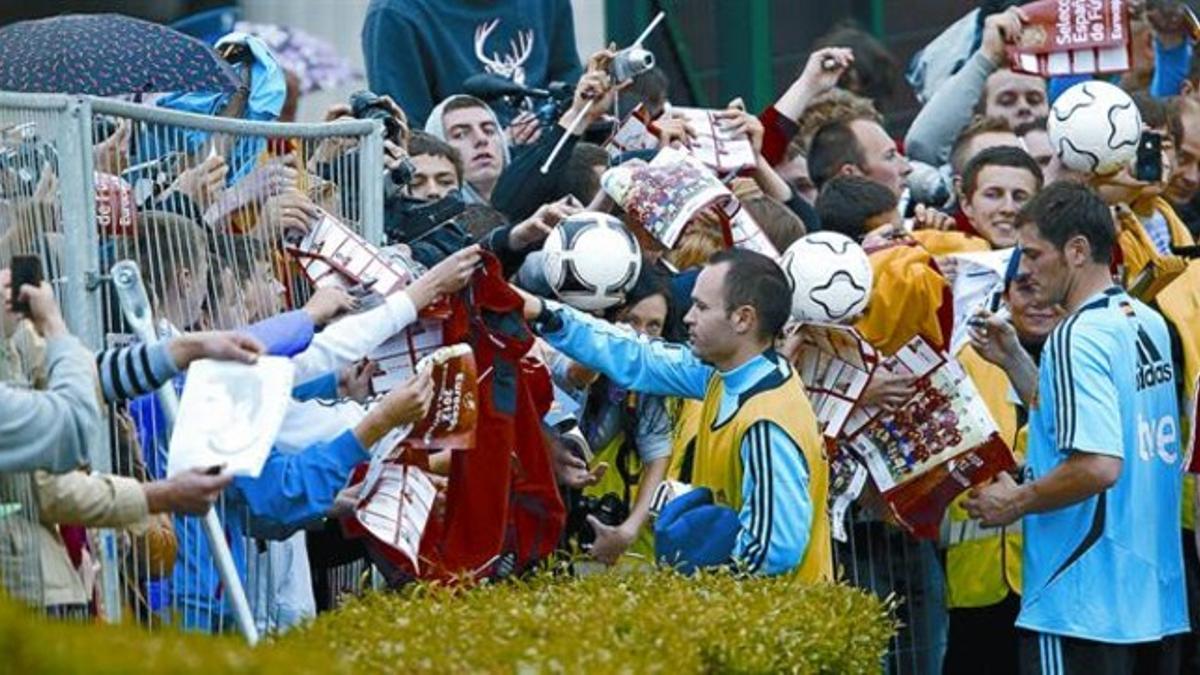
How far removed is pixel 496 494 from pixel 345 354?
0.65 metres

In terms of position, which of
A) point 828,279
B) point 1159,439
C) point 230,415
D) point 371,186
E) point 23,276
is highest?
point 23,276

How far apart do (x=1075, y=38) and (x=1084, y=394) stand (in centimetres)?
313

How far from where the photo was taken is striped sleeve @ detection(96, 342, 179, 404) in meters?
7.34

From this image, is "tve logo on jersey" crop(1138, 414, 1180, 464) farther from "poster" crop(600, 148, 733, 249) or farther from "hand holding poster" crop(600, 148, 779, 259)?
"poster" crop(600, 148, 733, 249)

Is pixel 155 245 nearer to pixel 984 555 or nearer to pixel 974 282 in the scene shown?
pixel 984 555

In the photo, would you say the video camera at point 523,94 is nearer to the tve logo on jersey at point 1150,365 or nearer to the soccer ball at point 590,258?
the soccer ball at point 590,258

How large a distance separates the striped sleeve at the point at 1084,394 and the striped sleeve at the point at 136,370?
10.1ft

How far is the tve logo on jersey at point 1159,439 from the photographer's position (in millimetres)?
9648

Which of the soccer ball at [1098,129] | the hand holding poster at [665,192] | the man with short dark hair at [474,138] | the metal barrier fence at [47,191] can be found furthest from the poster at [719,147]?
the metal barrier fence at [47,191]

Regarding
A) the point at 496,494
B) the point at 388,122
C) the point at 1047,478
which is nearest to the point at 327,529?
the point at 496,494

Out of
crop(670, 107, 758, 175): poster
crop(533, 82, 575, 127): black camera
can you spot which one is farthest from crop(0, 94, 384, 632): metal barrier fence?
crop(670, 107, 758, 175): poster

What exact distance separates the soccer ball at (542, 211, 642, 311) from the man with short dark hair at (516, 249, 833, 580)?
0.27 ft

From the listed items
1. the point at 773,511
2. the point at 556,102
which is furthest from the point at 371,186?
the point at 556,102

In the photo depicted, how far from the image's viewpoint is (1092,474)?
9.33 m
